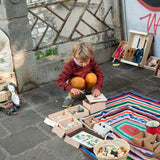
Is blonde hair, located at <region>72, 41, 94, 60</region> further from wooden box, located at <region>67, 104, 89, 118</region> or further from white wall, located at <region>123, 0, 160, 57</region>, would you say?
white wall, located at <region>123, 0, 160, 57</region>

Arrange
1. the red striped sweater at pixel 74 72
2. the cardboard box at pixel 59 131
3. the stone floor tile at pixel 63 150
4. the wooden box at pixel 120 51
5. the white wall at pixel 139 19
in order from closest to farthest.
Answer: the stone floor tile at pixel 63 150, the cardboard box at pixel 59 131, the red striped sweater at pixel 74 72, the white wall at pixel 139 19, the wooden box at pixel 120 51

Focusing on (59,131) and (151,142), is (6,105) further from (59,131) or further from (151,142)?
(151,142)

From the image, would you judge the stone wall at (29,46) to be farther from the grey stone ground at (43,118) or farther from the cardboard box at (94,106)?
the cardboard box at (94,106)


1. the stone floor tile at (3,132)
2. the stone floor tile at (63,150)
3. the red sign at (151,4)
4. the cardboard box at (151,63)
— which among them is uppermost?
the red sign at (151,4)

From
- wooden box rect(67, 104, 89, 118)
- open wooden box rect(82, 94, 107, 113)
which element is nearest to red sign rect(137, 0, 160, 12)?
open wooden box rect(82, 94, 107, 113)

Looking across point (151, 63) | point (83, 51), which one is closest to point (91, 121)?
point (83, 51)

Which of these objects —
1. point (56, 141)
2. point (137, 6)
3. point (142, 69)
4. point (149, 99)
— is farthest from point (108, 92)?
point (137, 6)

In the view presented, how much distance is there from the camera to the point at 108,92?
5438 mm

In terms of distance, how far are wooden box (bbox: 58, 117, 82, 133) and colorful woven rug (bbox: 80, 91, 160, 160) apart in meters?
0.13

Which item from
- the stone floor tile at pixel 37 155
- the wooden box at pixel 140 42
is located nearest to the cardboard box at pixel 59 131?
the stone floor tile at pixel 37 155

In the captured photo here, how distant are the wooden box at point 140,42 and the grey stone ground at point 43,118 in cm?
17

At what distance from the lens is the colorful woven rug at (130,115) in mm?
3879

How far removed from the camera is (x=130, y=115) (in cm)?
446

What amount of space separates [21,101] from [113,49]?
2.87 metres
